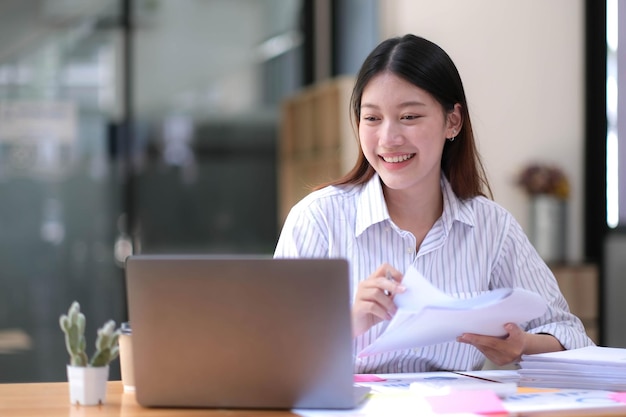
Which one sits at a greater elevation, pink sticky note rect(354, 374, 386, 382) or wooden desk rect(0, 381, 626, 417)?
wooden desk rect(0, 381, 626, 417)

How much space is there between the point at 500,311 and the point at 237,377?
0.55 meters

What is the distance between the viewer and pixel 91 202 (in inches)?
241

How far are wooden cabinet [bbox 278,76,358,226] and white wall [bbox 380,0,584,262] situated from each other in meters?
0.55

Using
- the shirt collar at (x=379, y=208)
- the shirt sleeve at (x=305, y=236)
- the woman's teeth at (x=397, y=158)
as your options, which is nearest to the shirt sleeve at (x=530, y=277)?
the shirt collar at (x=379, y=208)

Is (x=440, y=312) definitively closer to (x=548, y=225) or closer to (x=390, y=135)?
(x=390, y=135)

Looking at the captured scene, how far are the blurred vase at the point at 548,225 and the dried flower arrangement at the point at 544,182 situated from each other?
0.03m

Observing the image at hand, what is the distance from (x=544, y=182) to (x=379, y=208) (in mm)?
3142

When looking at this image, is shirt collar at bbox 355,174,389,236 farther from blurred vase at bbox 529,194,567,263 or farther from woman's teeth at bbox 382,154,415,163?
blurred vase at bbox 529,194,567,263

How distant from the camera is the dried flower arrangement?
5.32 meters

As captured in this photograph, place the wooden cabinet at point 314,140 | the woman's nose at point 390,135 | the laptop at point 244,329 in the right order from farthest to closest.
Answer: the wooden cabinet at point 314,140
the woman's nose at point 390,135
the laptop at point 244,329

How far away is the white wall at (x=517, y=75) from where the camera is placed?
537cm

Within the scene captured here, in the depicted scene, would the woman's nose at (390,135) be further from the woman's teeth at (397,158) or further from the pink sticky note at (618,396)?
the pink sticky note at (618,396)

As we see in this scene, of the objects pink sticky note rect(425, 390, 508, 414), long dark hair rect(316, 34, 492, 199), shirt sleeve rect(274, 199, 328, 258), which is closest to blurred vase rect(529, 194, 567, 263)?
long dark hair rect(316, 34, 492, 199)

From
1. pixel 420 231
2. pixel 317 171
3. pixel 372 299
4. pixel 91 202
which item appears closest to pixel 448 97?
pixel 420 231
